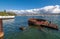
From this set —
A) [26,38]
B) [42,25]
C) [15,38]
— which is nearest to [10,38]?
[15,38]

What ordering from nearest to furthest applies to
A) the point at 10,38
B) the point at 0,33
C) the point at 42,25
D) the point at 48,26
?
the point at 0,33 → the point at 10,38 → the point at 48,26 → the point at 42,25

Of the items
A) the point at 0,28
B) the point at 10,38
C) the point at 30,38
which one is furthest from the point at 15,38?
the point at 0,28

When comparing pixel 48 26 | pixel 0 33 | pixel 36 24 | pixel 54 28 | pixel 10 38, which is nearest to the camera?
pixel 0 33

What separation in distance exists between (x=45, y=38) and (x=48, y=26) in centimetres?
2122

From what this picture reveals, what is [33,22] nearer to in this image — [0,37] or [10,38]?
[10,38]

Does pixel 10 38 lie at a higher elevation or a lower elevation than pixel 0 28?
lower

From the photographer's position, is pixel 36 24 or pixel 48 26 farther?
pixel 36 24

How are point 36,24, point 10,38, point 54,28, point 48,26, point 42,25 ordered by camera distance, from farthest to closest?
point 36,24 → point 42,25 → point 48,26 → point 54,28 → point 10,38

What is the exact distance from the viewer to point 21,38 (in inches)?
1351

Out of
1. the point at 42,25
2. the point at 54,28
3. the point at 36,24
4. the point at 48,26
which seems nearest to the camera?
the point at 54,28

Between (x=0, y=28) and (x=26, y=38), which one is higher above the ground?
(x=0, y=28)

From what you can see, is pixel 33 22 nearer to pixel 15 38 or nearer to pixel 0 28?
pixel 15 38

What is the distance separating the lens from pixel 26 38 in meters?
34.2

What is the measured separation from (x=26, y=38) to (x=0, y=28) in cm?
789
